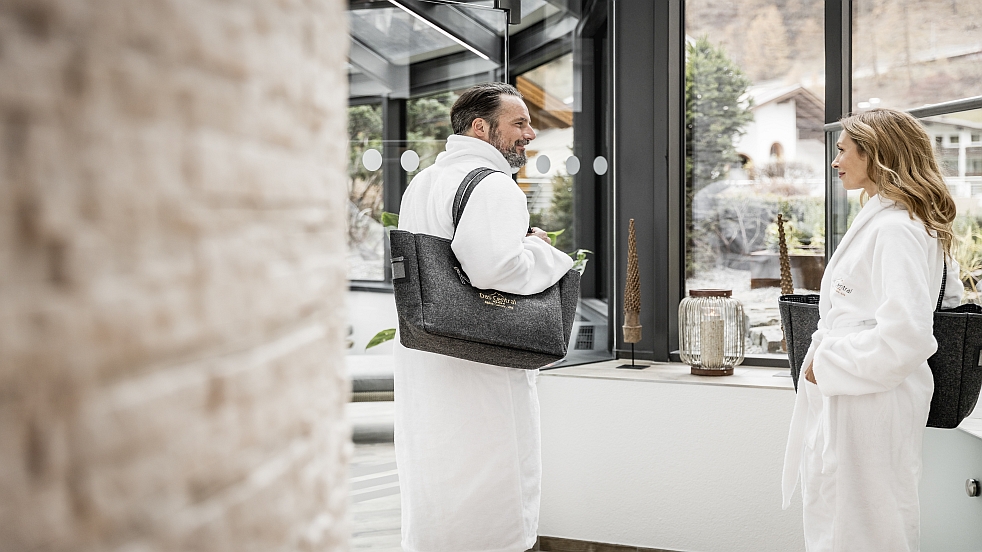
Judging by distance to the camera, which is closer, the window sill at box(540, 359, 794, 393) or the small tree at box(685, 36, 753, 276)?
the window sill at box(540, 359, 794, 393)

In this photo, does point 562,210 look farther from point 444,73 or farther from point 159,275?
point 159,275

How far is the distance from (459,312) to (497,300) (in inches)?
4.2

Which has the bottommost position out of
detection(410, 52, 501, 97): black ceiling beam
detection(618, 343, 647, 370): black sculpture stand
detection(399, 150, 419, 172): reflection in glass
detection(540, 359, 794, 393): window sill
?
detection(540, 359, 794, 393): window sill

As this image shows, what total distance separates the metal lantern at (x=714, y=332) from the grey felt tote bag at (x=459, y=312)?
1257 millimetres

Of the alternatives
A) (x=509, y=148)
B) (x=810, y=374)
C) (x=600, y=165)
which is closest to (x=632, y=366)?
(x=600, y=165)

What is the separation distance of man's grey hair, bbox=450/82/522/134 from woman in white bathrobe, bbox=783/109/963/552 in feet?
3.09

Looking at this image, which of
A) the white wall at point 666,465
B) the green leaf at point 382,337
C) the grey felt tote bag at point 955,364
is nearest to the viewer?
the grey felt tote bag at point 955,364

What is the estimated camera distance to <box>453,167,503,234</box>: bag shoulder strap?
6.28 feet

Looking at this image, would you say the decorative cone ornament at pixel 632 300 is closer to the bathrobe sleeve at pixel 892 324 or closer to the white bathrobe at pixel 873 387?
the white bathrobe at pixel 873 387

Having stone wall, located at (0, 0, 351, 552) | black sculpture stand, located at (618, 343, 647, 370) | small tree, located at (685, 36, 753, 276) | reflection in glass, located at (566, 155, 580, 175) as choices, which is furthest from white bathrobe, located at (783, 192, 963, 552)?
stone wall, located at (0, 0, 351, 552)

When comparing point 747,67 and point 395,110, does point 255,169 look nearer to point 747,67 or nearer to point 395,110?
point 395,110

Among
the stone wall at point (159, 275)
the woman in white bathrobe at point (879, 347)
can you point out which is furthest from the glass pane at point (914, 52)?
the stone wall at point (159, 275)

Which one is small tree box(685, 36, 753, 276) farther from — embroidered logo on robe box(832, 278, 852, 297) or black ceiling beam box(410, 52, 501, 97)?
embroidered logo on robe box(832, 278, 852, 297)

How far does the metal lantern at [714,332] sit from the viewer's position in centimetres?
304
